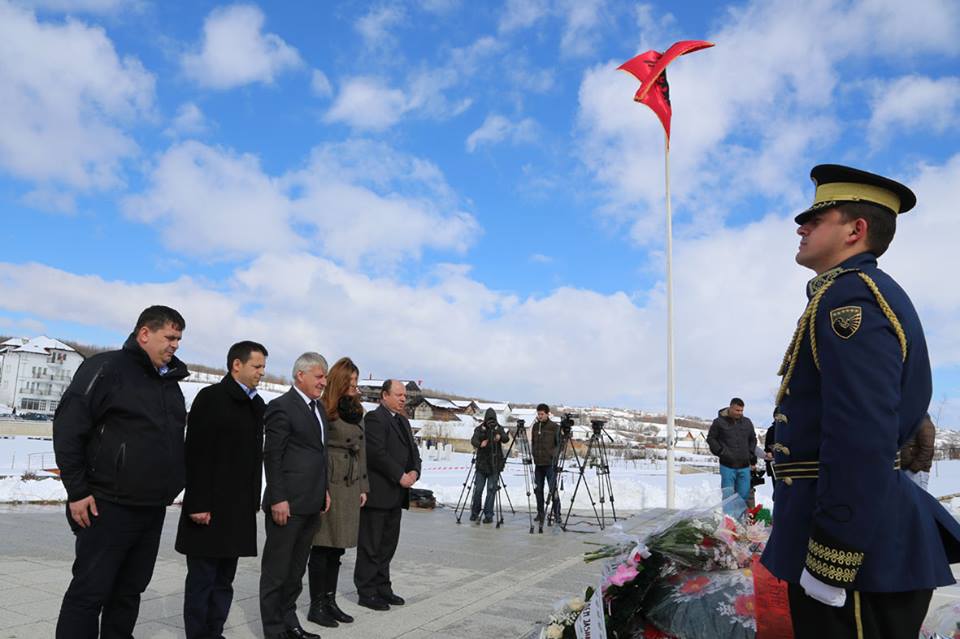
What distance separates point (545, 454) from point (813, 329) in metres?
8.95

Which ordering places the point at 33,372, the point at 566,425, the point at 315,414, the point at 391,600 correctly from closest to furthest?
1. the point at 315,414
2. the point at 391,600
3. the point at 566,425
4. the point at 33,372

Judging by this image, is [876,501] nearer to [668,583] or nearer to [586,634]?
[668,583]

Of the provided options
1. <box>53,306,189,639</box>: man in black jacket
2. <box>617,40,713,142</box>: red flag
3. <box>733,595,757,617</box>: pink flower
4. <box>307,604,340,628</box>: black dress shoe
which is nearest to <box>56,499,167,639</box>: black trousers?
<box>53,306,189,639</box>: man in black jacket

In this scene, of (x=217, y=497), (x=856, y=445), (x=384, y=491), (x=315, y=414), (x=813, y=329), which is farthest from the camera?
(x=384, y=491)

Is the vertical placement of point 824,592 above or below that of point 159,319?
below

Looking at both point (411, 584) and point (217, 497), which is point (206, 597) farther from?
point (411, 584)

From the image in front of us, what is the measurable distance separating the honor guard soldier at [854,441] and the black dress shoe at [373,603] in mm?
3872

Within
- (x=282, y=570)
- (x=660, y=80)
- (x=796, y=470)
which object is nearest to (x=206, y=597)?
(x=282, y=570)

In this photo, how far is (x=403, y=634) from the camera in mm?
4754

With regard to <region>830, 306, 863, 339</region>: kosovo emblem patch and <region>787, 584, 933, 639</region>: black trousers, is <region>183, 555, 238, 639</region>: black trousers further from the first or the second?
<region>830, 306, 863, 339</region>: kosovo emblem patch

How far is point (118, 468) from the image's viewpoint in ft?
12.0

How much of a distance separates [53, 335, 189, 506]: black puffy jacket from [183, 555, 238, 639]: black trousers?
0.57 m

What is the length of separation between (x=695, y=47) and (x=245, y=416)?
14.6 metres

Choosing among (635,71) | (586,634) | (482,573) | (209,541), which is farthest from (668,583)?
(635,71)
